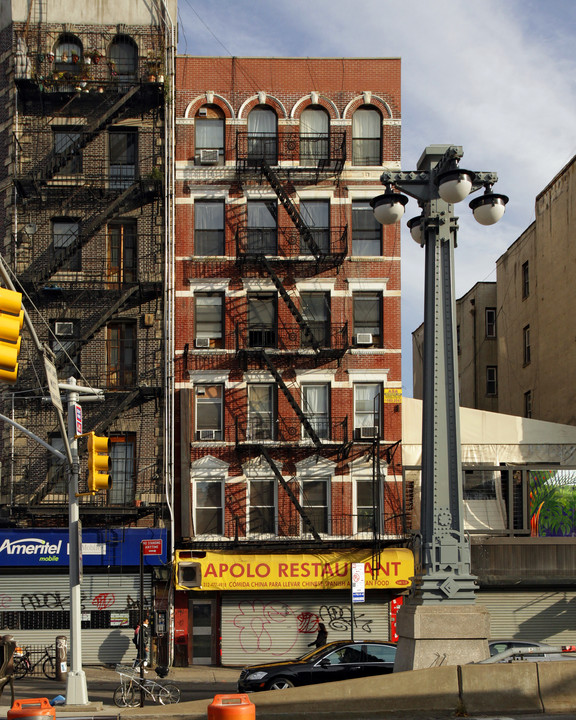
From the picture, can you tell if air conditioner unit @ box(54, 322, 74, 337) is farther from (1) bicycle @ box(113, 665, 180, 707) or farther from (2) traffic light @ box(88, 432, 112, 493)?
(1) bicycle @ box(113, 665, 180, 707)

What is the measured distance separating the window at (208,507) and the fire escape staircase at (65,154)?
38.8 feet

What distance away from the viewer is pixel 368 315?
114 feet

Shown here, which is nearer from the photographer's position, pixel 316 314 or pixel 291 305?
pixel 291 305

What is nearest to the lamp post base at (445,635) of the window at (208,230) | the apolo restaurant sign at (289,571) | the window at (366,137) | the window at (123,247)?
the apolo restaurant sign at (289,571)

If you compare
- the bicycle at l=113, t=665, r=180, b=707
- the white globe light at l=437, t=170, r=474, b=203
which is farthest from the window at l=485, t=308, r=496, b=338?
the white globe light at l=437, t=170, r=474, b=203

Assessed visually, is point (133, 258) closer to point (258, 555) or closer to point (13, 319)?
point (258, 555)

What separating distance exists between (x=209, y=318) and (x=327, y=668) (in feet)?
50.2

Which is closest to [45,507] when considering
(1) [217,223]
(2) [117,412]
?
(2) [117,412]

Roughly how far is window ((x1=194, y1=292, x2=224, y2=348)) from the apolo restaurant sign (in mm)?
7533

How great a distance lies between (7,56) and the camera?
34.9m

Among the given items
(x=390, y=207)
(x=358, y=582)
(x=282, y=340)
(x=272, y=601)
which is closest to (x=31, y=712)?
(x=390, y=207)

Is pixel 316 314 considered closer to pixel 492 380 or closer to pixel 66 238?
pixel 66 238

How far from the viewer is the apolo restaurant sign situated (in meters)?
31.9

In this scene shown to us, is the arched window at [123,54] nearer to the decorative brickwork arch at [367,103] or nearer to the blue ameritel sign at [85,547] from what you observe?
the decorative brickwork arch at [367,103]
